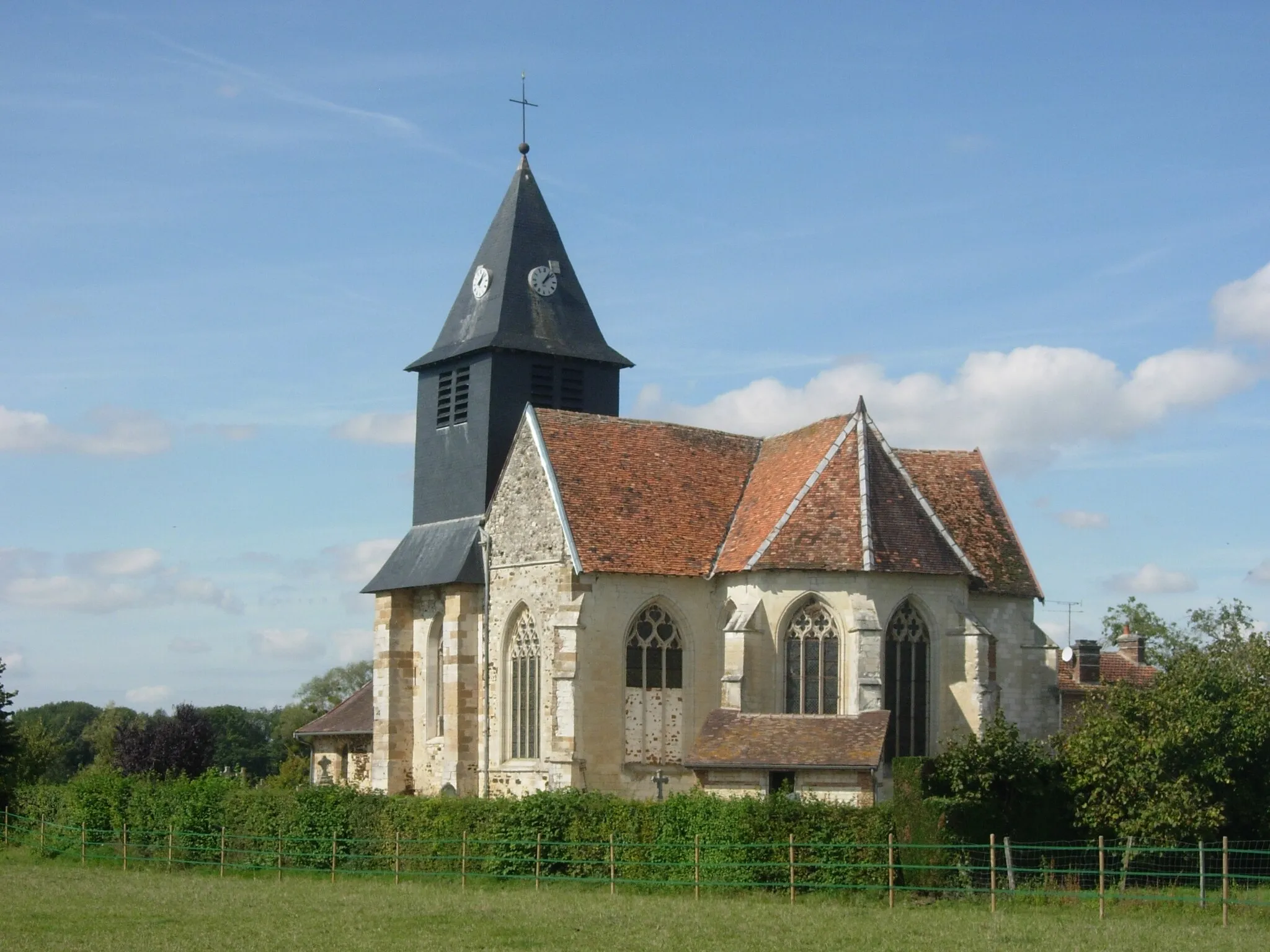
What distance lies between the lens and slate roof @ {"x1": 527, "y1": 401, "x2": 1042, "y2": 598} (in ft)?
116

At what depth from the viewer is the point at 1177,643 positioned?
217ft

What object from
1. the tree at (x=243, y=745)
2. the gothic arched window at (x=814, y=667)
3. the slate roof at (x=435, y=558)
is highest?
the slate roof at (x=435, y=558)

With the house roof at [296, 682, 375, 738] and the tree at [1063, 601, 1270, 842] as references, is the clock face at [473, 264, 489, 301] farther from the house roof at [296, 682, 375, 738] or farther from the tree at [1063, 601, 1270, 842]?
the tree at [1063, 601, 1270, 842]

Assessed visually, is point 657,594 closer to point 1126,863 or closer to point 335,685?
point 1126,863

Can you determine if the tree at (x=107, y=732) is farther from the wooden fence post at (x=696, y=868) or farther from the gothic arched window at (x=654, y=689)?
the wooden fence post at (x=696, y=868)

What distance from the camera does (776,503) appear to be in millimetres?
37125

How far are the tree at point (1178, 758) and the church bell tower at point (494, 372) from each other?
15982 millimetres

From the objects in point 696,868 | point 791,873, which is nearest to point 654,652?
point 696,868

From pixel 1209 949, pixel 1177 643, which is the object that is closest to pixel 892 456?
pixel 1209 949

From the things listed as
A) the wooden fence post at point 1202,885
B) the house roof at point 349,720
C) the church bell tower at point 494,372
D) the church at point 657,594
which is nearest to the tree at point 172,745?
the house roof at point 349,720

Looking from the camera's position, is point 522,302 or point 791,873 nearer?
point 791,873

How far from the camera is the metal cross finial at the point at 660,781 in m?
36.0

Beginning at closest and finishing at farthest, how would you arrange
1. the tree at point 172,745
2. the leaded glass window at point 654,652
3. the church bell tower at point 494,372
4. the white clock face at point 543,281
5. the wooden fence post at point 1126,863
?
the wooden fence post at point 1126,863 < the leaded glass window at point 654,652 < the church bell tower at point 494,372 < the white clock face at point 543,281 < the tree at point 172,745

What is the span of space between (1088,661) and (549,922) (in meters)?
32.5
